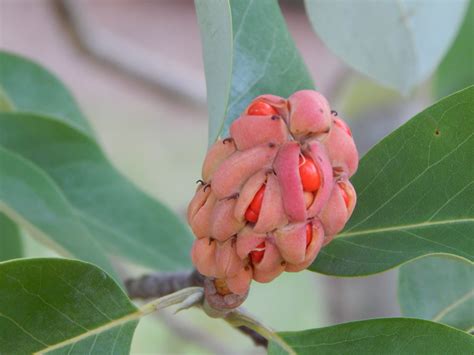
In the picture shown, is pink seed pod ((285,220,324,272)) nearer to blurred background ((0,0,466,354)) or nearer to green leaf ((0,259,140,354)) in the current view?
green leaf ((0,259,140,354))

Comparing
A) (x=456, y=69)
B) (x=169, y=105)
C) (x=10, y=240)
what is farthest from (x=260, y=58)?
(x=169, y=105)

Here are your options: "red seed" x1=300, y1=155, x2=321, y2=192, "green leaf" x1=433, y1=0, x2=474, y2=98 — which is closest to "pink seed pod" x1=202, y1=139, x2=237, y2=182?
"red seed" x1=300, y1=155, x2=321, y2=192

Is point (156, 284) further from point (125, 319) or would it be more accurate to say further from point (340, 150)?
point (340, 150)

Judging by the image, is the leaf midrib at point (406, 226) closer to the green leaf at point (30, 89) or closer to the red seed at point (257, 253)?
the red seed at point (257, 253)

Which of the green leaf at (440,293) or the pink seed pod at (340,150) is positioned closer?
the pink seed pod at (340,150)

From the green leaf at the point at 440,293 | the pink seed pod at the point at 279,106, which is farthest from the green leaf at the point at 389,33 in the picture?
the pink seed pod at the point at 279,106
